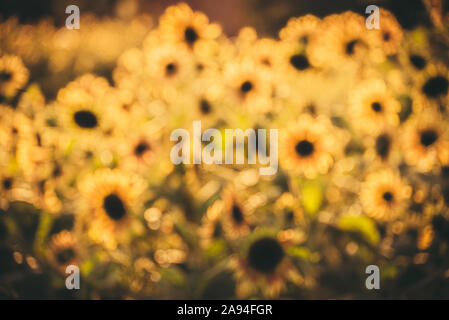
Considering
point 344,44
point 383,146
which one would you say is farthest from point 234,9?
point 383,146

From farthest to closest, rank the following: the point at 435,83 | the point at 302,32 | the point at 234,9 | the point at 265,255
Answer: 1. the point at 234,9
2. the point at 302,32
3. the point at 435,83
4. the point at 265,255

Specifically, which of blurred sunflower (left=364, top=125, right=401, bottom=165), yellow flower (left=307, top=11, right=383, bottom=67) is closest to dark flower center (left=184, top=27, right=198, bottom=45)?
yellow flower (left=307, top=11, right=383, bottom=67)

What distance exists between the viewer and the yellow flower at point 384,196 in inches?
28.5

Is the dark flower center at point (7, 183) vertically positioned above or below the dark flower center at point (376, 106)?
below

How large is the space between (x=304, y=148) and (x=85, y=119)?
1.74 ft

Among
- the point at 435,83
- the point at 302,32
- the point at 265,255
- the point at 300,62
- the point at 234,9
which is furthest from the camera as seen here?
the point at 234,9

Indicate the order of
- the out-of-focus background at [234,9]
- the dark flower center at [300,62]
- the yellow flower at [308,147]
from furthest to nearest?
the out-of-focus background at [234,9] < the dark flower center at [300,62] < the yellow flower at [308,147]

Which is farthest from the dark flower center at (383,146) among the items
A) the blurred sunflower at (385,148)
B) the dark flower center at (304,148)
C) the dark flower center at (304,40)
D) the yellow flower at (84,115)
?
the yellow flower at (84,115)

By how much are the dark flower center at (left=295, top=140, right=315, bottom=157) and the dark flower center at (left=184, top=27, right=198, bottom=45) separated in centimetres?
43

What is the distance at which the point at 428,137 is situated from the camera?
2.43 feet

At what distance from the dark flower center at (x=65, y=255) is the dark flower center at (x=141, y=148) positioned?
0.25 m

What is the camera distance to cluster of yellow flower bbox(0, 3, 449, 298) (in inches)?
27.5

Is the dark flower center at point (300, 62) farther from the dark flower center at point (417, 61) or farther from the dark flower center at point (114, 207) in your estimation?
the dark flower center at point (114, 207)

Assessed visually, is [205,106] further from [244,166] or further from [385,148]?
[385,148]
